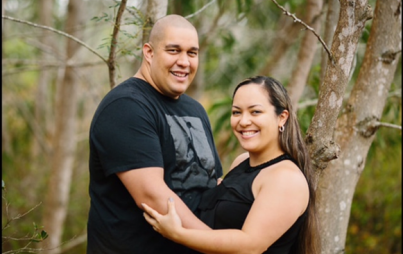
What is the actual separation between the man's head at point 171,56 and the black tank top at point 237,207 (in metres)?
0.50

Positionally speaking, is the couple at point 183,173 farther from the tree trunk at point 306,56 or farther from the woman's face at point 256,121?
the tree trunk at point 306,56

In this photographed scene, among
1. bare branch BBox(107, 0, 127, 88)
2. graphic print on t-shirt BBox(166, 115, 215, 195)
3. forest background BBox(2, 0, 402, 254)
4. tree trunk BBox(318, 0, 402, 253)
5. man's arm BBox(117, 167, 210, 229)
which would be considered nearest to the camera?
man's arm BBox(117, 167, 210, 229)

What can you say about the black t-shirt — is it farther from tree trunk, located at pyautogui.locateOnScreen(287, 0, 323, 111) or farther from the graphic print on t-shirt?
tree trunk, located at pyautogui.locateOnScreen(287, 0, 323, 111)

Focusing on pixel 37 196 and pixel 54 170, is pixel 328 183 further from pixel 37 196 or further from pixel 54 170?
pixel 37 196

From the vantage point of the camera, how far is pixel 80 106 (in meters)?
10.6

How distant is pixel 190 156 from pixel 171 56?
451 mm

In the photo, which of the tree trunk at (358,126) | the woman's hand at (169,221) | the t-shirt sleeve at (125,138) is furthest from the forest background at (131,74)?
the woman's hand at (169,221)

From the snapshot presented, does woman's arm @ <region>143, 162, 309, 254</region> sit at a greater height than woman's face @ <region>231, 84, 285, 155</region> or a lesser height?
lesser

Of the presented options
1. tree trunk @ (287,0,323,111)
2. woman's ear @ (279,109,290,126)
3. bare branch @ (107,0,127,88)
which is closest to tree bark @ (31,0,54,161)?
tree trunk @ (287,0,323,111)

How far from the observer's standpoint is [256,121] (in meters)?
2.08

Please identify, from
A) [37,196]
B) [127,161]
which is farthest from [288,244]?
[37,196]

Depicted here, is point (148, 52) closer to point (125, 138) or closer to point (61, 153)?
point (125, 138)

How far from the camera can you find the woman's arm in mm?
1888

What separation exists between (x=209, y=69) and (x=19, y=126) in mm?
3701
